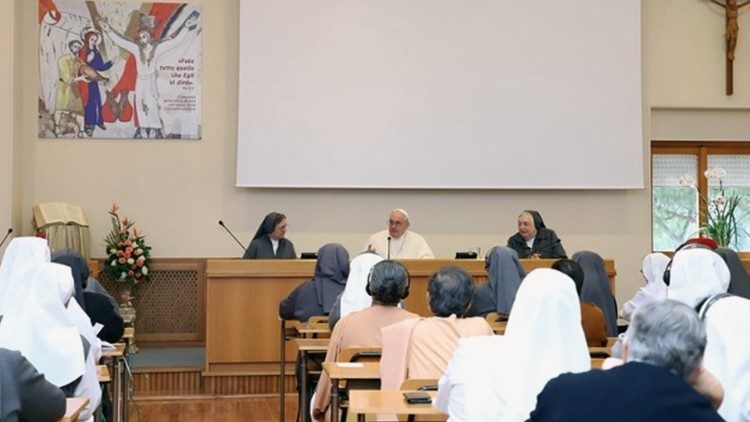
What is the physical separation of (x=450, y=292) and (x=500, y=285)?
101 inches

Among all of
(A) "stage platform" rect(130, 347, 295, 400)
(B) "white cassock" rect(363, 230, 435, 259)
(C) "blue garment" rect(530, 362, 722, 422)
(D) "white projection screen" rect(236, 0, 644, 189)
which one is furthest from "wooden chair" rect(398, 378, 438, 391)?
(D) "white projection screen" rect(236, 0, 644, 189)

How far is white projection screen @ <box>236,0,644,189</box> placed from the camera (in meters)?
11.3

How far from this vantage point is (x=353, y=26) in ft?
37.6

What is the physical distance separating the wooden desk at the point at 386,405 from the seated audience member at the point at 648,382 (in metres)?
1.26

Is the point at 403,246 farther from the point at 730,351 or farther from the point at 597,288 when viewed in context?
the point at 730,351

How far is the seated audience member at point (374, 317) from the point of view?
564 centimetres

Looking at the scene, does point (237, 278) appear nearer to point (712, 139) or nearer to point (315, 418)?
point (315, 418)

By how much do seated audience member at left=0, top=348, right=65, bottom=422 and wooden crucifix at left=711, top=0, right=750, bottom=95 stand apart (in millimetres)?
10228

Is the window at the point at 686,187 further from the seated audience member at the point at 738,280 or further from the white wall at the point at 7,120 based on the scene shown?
the white wall at the point at 7,120

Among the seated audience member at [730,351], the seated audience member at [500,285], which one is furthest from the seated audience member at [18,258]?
the seated audience member at [730,351]

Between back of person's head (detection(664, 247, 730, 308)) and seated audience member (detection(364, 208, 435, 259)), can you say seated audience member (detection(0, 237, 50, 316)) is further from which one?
seated audience member (detection(364, 208, 435, 259))

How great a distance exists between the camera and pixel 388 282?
5.65 m

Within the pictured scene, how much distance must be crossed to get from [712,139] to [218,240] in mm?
5683

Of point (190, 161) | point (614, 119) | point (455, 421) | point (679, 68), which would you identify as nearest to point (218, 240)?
point (190, 161)
